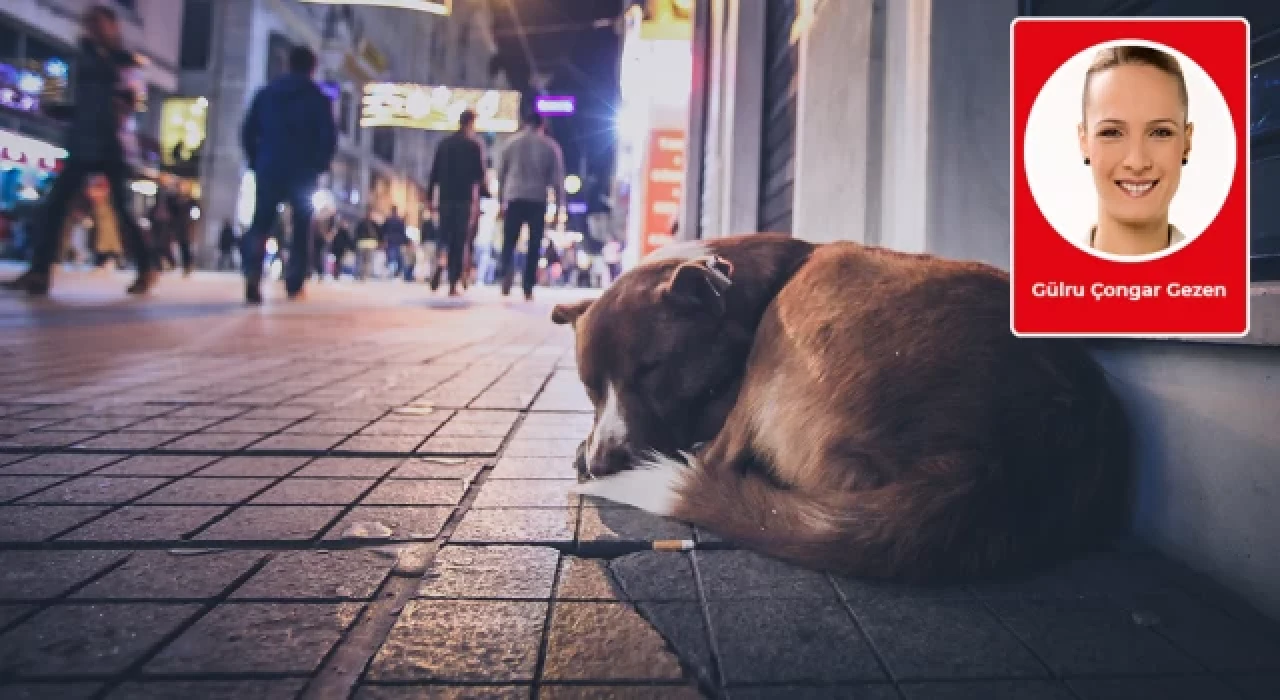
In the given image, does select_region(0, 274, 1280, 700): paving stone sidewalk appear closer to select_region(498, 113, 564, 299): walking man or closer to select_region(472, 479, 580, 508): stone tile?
select_region(472, 479, 580, 508): stone tile

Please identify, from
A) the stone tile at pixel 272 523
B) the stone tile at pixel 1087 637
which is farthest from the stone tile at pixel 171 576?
the stone tile at pixel 1087 637

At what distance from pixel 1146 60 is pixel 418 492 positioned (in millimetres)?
1875

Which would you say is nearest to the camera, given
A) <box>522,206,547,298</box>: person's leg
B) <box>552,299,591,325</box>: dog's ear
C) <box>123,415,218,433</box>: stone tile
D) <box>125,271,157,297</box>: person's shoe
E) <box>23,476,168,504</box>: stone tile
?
<box>23,476,168,504</box>: stone tile

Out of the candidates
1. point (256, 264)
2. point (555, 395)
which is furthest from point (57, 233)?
point (555, 395)

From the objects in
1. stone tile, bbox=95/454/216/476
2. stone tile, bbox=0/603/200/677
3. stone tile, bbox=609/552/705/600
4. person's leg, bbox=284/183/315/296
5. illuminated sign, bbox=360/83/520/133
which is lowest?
stone tile, bbox=0/603/200/677

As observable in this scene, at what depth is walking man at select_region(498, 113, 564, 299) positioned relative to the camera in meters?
9.95

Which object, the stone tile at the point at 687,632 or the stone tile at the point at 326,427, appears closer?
the stone tile at the point at 687,632

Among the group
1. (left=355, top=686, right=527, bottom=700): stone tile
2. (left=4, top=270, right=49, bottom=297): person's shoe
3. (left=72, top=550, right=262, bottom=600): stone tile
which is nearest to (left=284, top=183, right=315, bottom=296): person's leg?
(left=4, top=270, right=49, bottom=297): person's shoe

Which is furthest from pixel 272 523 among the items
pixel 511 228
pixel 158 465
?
pixel 511 228

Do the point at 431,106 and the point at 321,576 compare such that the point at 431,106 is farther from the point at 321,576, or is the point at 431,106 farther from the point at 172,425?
the point at 321,576

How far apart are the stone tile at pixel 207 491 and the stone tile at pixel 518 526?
62cm

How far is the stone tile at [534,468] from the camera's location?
2186 mm

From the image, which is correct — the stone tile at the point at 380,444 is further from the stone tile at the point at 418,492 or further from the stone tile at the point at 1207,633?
the stone tile at the point at 1207,633

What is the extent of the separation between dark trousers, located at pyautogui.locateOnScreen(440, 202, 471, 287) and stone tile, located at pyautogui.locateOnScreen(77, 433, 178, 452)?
8207 millimetres
